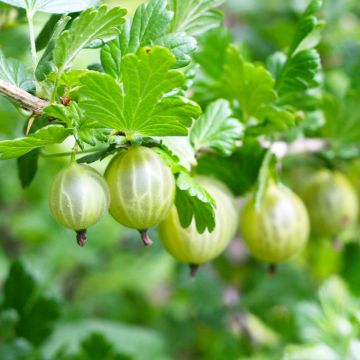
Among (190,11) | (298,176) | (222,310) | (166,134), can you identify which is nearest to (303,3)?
(298,176)

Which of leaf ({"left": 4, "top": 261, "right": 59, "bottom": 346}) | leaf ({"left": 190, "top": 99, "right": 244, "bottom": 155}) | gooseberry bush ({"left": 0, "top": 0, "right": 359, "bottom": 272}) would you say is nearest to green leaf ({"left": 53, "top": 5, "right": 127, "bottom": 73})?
gooseberry bush ({"left": 0, "top": 0, "right": 359, "bottom": 272})

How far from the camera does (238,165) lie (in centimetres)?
94

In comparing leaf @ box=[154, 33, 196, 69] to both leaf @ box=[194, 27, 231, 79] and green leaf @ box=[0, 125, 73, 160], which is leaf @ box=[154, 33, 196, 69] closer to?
green leaf @ box=[0, 125, 73, 160]

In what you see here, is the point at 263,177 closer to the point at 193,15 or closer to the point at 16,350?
the point at 193,15

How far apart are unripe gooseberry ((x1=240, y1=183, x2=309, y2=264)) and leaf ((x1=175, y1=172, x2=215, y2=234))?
0.75 ft

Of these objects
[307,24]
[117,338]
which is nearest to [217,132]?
[307,24]

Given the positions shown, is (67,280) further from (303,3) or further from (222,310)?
(303,3)

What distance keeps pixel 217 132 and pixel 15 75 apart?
0.90 feet

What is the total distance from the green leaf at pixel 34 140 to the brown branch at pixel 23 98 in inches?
1.4

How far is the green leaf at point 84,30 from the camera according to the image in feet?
2.12

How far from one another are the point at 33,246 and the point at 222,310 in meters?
0.60

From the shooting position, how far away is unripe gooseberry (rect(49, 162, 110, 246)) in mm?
651

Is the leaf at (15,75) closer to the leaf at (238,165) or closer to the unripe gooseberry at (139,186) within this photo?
the unripe gooseberry at (139,186)

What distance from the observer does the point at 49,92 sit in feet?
2.26
